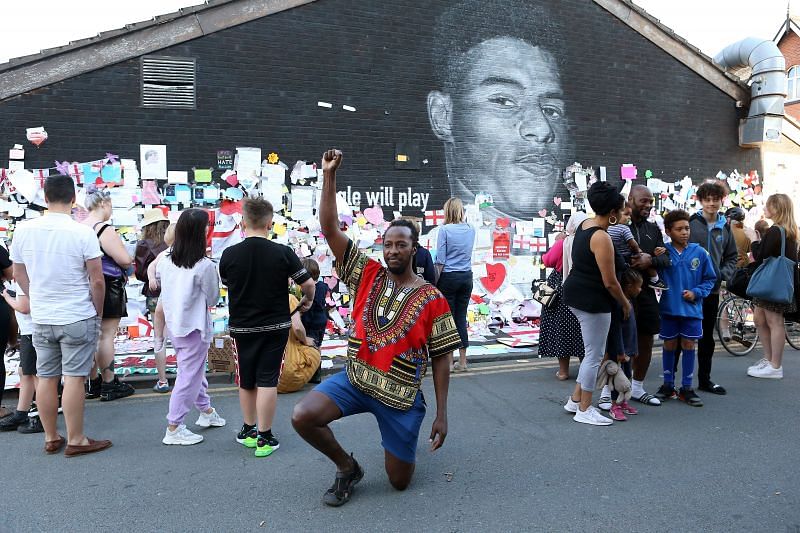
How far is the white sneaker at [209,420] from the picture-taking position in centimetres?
494

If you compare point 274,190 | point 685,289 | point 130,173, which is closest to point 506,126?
point 274,190

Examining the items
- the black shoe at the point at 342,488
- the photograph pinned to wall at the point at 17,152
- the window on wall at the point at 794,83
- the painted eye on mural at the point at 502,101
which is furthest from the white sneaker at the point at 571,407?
the window on wall at the point at 794,83

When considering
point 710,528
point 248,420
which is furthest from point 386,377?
point 710,528

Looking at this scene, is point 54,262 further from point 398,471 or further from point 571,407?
point 571,407

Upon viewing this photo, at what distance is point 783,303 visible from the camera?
21.4ft

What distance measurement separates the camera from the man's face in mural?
383 inches

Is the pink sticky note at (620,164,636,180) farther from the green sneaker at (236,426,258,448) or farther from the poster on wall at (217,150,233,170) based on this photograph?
the green sneaker at (236,426,258,448)

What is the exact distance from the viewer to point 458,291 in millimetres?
7008

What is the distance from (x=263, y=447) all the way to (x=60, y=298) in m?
1.84

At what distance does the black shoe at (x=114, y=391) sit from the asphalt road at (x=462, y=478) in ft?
0.75

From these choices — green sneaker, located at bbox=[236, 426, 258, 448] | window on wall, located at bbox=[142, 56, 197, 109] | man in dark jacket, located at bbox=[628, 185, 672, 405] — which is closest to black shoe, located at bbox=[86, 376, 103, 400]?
green sneaker, located at bbox=[236, 426, 258, 448]

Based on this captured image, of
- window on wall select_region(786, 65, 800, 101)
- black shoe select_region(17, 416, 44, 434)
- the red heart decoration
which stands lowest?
black shoe select_region(17, 416, 44, 434)

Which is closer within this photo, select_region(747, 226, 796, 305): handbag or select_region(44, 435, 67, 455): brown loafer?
select_region(44, 435, 67, 455): brown loafer

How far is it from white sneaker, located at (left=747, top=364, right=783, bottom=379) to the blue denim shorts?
5000 millimetres
